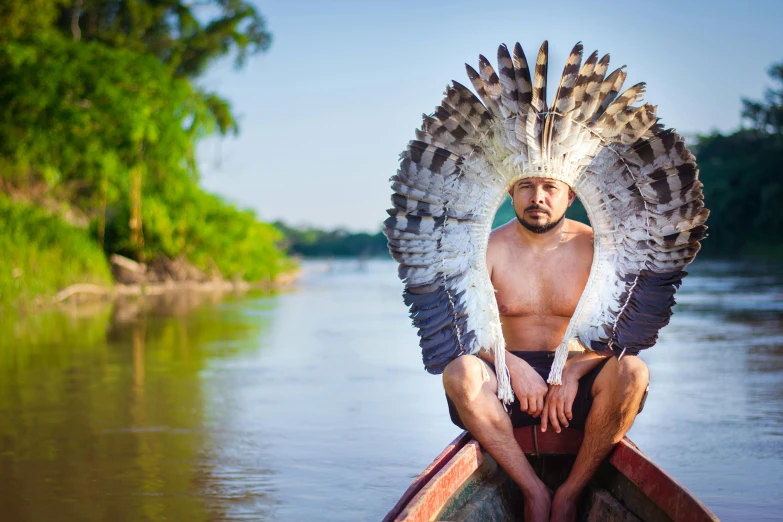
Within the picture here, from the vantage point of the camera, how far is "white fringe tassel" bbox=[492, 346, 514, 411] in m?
3.54

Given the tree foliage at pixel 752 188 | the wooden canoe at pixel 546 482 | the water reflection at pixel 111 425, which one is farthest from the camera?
the tree foliage at pixel 752 188

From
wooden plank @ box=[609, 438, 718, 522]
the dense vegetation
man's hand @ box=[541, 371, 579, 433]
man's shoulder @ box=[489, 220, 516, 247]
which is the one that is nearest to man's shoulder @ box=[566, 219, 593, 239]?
man's shoulder @ box=[489, 220, 516, 247]

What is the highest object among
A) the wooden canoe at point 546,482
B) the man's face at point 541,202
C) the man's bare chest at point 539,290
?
the man's face at point 541,202

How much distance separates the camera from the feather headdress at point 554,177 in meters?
3.51

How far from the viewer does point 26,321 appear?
→ 1320cm

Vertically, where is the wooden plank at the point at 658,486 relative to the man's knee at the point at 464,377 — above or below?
below

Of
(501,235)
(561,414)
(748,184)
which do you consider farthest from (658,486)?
(748,184)

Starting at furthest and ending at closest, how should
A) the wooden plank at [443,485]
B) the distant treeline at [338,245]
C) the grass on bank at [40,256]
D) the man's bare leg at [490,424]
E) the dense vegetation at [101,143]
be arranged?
the distant treeline at [338,245]
the dense vegetation at [101,143]
the grass on bank at [40,256]
the man's bare leg at [490,424]
the wooden plank at [443,485]

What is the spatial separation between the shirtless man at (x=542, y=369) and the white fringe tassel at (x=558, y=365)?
4 centimetres

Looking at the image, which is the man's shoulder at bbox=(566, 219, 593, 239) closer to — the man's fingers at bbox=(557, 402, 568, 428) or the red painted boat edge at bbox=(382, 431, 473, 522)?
the man's fingers at bbox=(557, 402, 568, 428)

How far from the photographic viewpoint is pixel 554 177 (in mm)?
3580

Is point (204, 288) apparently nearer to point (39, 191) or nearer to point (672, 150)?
point (39, 191)

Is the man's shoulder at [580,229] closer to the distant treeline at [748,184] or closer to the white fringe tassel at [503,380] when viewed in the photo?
the white fringe tassel at [503,380]

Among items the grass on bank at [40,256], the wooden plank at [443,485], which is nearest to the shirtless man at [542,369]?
the wooden plank at [443,485]
